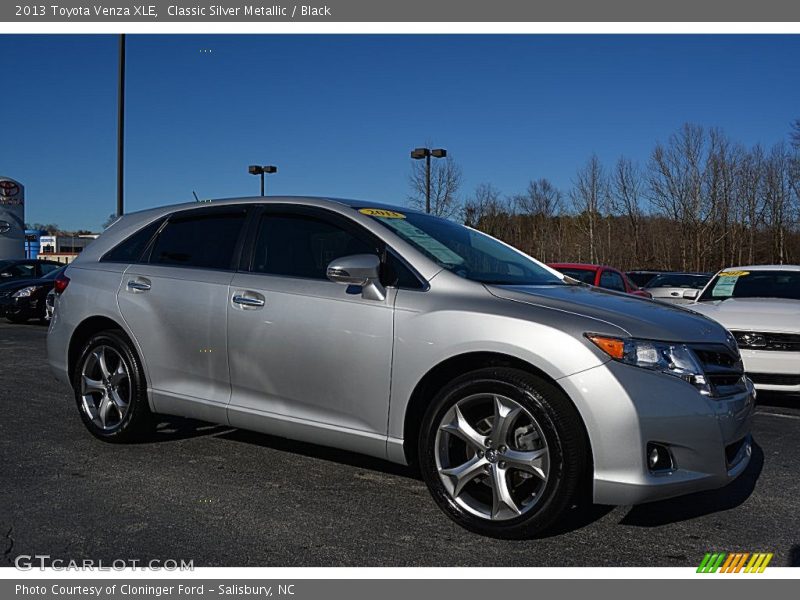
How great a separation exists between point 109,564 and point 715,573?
8.32ft

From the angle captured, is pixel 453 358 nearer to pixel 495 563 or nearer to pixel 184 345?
pixel 495 563

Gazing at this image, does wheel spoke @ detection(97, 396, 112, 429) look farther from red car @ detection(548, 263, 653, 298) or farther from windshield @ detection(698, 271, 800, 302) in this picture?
red car @ detection(548, 263, 653, 298)

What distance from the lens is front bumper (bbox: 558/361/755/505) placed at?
3234 millimetres

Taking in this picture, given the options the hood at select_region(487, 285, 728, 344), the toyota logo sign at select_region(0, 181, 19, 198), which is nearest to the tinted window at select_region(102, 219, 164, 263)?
the hood at select_region(487, 285, 728, 344)

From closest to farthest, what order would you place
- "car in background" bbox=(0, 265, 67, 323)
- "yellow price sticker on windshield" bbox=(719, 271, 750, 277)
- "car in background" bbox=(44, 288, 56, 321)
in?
"car in background" bbox=(44, 288, 56, 321) → "yellow price sticker on windshield" bbox=(719, 271, 750, 277) → "car in background" bbox=(0, 265, 67, 323)

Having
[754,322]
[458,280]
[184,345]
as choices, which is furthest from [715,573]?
[754,322]

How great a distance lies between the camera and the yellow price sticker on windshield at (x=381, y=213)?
440cm

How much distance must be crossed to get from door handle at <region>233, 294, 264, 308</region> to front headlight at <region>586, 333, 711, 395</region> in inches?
75.8

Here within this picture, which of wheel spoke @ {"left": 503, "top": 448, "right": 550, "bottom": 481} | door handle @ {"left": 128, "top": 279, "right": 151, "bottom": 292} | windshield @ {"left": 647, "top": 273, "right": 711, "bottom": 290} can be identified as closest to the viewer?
wheel spoke @ {"left": 503, "top": 448, "right": 550, "bottom": 481}

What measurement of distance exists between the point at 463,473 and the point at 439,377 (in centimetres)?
49

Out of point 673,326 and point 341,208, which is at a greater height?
point 341,208

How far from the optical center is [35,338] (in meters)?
13.2

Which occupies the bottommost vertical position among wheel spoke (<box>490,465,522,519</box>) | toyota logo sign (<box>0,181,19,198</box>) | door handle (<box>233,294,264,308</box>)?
wheel spoke (<box>490,465,522,519</box>)

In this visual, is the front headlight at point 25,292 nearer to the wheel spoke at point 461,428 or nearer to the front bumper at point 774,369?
the front bumper at point 774,369
